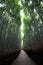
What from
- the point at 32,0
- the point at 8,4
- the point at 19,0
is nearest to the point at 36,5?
the point at 32,0

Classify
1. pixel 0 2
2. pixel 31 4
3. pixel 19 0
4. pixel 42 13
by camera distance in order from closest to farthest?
pixel 0 2 < pixel 19 0 < pixel 31 4 < pixel 42 13

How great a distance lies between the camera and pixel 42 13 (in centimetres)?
1719

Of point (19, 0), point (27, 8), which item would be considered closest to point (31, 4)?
point (27, 8)

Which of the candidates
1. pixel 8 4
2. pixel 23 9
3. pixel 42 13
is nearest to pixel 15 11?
pixel 23 9

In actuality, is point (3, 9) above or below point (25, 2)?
below

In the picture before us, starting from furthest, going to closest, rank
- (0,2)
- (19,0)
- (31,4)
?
(31,4) → (19,0) → (0,2)

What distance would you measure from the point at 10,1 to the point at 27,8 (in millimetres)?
3043

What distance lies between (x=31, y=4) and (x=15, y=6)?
73.5 inches

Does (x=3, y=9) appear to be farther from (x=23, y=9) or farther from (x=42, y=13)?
(x=42, y=13)

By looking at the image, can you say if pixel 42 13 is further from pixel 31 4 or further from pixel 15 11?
pixel 15 11

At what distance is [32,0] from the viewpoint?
15180 millimetres

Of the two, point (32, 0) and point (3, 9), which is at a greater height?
point (32, 0)

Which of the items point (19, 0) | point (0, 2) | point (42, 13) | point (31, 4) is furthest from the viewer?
point (42, 13)

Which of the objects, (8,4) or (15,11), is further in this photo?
(15,11)
